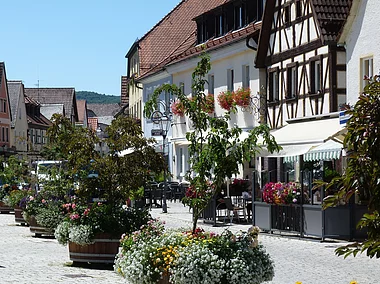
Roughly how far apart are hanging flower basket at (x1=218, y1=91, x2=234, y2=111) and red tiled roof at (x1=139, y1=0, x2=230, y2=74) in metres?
20.4

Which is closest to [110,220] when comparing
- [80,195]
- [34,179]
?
[80,195]

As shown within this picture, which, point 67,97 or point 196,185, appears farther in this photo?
point 67,97

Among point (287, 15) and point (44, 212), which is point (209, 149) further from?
point (287, 15)

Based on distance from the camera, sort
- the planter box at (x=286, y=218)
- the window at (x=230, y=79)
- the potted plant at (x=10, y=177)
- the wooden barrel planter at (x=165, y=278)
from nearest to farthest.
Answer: the wooden barrel planter at (x=165, y=278)
the planter box at (x=286, y=218)
the potted plant at (x=10, y=177)
the window at (x=230, y=79)

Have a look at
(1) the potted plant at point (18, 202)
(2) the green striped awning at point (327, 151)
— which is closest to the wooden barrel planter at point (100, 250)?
A: (2) the green striped awning at point (327, 151)

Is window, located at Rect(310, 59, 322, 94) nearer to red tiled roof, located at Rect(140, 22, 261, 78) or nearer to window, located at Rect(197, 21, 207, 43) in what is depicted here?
red tiled roof, located at Rect(140, 22, 261, 78)

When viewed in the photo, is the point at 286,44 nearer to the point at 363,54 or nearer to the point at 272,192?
the point at 363,54

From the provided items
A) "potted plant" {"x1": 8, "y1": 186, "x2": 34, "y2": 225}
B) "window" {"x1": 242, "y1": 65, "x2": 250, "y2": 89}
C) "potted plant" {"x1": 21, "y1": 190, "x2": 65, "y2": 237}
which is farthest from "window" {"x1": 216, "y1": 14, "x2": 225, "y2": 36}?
"potted plant" {"x1": 21, "y1": 190, "x2": 65, "y2": 237}

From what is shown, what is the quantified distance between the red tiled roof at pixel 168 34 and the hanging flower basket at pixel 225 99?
20.4 metres

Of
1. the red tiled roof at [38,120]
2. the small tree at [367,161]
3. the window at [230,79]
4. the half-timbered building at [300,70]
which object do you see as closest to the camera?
the small tree at [367,161]

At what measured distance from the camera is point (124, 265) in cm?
1117

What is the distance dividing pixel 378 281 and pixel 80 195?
19.9 feet

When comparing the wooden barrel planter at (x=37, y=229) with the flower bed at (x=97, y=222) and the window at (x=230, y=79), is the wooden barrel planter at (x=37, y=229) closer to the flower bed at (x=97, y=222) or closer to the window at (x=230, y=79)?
the flower bed at (x=97, y=222)

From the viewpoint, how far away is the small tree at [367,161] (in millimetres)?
5926
